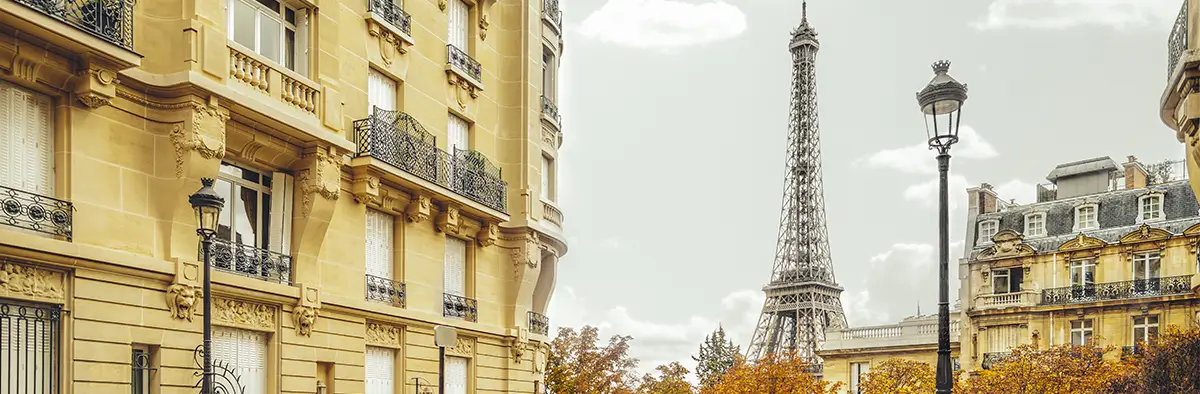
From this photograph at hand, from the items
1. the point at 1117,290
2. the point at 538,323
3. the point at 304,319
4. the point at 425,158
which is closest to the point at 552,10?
the point at 538,323

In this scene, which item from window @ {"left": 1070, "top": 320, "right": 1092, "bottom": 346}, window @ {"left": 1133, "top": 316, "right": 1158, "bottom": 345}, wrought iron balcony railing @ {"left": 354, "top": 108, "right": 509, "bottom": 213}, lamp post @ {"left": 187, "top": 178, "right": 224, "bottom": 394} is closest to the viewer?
lamp post @ {"left": 187, "top": 178, "right": 224, "bottom": 394}

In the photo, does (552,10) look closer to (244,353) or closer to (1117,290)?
(244,353)

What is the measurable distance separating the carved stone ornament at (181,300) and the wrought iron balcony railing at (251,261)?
75 cm

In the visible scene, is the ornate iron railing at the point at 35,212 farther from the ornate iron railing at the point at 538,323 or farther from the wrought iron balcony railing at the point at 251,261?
the ornate iron railing at the point at 538,323

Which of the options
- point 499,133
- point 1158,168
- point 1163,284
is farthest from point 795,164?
point 499,133

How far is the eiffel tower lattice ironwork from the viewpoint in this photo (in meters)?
93.6

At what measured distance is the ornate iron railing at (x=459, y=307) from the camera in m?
23.5

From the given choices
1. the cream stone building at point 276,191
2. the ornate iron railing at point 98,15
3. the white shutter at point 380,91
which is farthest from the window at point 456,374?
the ornate iron railing at point 98,15

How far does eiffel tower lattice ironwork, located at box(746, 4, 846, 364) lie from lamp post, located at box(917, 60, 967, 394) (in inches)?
2970

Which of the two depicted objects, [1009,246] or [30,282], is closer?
[30,282]

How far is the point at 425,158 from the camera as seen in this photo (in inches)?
874

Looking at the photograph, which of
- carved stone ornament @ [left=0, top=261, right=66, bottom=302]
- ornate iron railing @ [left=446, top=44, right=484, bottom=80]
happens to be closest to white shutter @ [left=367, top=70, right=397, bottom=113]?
ornate iron railing @ [left=446, top=44, right=484, bottom=80]

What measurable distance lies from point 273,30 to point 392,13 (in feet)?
11.7

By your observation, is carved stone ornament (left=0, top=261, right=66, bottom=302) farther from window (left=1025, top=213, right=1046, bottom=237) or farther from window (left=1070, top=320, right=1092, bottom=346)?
window (left=1025, top=213, right=1046, bottom=237)
